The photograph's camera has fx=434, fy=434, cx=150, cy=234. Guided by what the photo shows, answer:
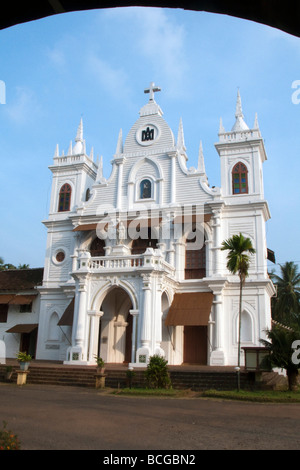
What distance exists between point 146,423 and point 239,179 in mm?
19063

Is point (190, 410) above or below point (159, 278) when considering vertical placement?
below

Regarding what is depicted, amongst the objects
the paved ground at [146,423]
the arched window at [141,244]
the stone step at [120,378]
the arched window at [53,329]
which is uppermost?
the arched window at [141,244]

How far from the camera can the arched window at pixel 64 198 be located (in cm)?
2895

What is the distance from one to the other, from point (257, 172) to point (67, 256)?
41.7 ft

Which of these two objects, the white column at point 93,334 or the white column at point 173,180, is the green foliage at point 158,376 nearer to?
the white column at point 93,334

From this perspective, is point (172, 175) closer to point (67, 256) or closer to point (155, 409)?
point (67, 256)

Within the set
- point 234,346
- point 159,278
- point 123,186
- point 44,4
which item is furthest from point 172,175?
point 44,4

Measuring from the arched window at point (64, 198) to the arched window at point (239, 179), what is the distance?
11.0m

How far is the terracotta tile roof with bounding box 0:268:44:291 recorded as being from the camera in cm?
2905

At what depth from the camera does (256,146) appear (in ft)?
84.3

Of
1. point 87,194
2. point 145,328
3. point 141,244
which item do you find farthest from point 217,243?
point 87,194

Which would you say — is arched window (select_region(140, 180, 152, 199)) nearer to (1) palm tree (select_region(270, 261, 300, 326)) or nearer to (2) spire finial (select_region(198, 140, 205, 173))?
(2) spire finial (select_region(198, 140, 205, 173))

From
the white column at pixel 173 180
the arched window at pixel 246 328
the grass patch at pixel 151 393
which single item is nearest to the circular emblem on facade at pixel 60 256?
the white column at pixel 173 180

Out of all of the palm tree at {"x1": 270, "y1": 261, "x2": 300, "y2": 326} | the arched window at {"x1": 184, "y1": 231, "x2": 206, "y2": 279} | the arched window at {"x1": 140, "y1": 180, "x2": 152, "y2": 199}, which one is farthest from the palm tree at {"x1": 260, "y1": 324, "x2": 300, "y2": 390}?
the palm tree at {"x1": 270, "y1": 261, "x2": 300, "y2": 326}
